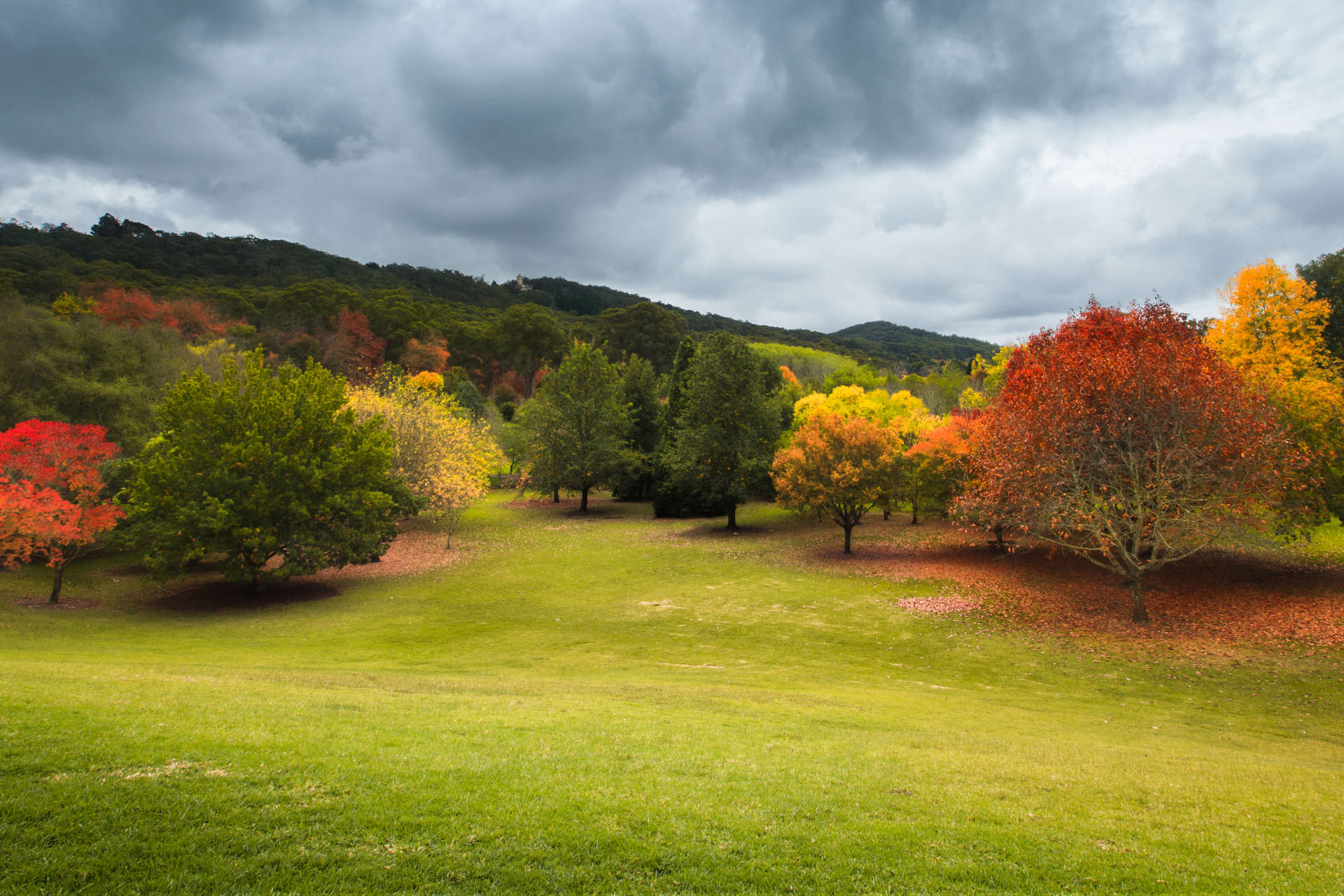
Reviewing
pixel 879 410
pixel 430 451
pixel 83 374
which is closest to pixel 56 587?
pixel 430 451

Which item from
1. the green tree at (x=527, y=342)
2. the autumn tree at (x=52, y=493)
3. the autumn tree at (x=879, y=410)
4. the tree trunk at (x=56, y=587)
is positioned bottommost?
the tree trunk at (x=56, y=587)

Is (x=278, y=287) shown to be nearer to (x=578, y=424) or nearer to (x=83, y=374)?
(x=83, y=374)

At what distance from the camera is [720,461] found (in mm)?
41062

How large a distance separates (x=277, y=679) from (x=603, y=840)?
10831 mm

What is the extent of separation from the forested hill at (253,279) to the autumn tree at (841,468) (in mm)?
61897

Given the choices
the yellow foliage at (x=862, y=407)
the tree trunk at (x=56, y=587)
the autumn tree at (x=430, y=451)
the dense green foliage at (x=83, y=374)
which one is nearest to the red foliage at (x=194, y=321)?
the dense green foliage at (x=83, y=374)

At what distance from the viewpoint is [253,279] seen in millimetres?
110938

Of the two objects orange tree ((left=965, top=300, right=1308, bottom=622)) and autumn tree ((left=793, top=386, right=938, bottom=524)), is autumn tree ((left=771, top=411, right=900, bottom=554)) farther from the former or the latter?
orange tree ((left=965, top=300, right=1308, bottom=622))

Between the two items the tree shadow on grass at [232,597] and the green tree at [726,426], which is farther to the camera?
the green tree at [726,426]

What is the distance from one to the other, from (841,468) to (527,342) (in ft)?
265

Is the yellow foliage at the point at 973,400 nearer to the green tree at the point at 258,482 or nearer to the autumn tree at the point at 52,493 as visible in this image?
the green tree at the point at 258,482

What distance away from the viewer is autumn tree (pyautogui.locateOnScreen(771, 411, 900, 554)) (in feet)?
102

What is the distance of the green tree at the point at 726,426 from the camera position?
134ft

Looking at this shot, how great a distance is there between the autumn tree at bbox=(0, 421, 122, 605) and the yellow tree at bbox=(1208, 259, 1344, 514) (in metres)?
40.0
